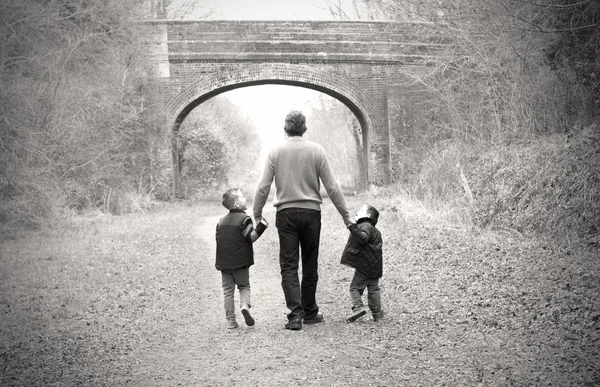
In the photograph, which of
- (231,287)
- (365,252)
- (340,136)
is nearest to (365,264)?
(365,252)

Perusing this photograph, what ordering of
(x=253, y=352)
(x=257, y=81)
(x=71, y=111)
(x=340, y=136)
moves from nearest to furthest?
(x=253, y=352) → (x=71, y=111) → (x=257, y=81) → (x=340, y=136)

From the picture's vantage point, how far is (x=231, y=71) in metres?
21.7

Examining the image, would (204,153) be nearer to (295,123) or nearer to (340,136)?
(340,136)

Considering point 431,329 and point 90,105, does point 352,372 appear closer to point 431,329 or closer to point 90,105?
point 431,329

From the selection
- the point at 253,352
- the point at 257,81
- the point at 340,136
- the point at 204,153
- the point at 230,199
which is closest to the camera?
the point at 253,352

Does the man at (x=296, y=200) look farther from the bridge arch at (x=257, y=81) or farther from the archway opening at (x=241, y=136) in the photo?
the archway opening at (x=241, y=136)

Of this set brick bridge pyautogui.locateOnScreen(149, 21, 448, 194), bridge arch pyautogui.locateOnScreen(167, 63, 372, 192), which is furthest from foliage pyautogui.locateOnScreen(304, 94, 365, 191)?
bridge arch pyautogui.locateOnScreen(167, 63, 372, 192)

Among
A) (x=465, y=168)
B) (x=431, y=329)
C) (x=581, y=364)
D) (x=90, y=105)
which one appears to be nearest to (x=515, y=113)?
(x=465, y=168)

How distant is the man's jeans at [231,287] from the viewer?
241 inches

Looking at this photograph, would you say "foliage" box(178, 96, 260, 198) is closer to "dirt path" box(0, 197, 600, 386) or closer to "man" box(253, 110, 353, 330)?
"dirt path" box(0, 197, 600, 386)

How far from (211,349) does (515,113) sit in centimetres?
985

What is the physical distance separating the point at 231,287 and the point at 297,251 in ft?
2.64

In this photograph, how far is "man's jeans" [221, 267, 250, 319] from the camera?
6129mm

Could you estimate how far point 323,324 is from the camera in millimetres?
6152
